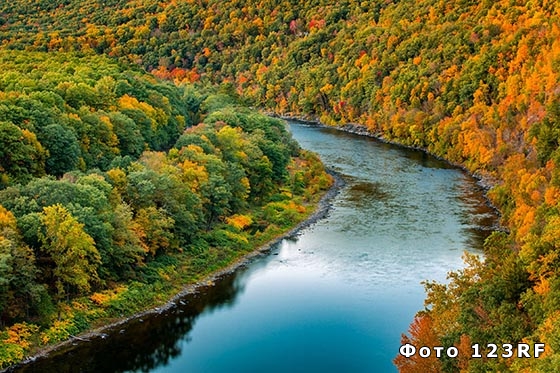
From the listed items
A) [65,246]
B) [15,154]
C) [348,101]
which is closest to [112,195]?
[15,154]

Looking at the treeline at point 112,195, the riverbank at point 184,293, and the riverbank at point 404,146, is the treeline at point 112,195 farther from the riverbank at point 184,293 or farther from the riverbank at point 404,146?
the riverbank at point 404,146

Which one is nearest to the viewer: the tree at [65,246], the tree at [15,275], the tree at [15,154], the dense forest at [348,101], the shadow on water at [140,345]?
the dense forest at [348,101]

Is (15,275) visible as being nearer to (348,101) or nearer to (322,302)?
(322,302)

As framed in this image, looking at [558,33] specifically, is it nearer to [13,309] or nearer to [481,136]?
[481,136]

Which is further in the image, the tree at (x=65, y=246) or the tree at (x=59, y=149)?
the tree at (x=59, y=149)

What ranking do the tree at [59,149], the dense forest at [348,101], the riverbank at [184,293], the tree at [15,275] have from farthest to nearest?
the tree at [59,149] < the riverbank at [184,293] < the tree at [15,275] < the dense forest at [348,101]

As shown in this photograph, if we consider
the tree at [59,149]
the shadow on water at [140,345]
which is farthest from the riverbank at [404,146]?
the tree at [59,149]

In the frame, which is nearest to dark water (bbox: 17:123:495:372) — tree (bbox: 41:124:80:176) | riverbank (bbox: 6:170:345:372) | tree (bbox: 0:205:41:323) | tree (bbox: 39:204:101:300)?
riverbank (bbox: 6:170:345:372)

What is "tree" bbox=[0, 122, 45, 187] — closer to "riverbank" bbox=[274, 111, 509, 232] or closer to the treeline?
the treeline
